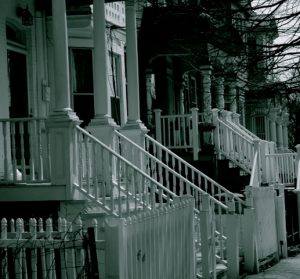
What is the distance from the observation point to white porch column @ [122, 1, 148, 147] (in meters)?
14.7

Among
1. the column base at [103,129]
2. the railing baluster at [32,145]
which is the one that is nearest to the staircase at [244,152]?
the column base at [103,129]

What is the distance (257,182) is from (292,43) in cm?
839

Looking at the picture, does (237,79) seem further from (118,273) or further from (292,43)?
(118,273)

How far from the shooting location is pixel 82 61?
16078 mm

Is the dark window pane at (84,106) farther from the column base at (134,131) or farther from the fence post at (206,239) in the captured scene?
the fence post at (206,239)

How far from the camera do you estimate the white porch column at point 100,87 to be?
515 inches

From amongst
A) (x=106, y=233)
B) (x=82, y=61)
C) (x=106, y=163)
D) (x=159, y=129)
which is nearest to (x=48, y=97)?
(x=82, y=61)

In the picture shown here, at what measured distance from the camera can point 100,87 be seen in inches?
515

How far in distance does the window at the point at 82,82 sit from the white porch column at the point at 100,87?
2.66 meters

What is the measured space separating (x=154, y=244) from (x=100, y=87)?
254 inches

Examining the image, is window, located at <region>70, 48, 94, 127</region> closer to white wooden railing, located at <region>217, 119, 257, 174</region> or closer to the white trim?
the white trim

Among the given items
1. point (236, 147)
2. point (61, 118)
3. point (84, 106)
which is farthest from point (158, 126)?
point (61, 118)

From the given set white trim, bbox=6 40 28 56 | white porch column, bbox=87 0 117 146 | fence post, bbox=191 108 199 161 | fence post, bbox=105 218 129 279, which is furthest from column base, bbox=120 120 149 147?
fence post, bbox=105 218 129 279

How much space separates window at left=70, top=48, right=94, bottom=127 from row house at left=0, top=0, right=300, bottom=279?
3 cm
